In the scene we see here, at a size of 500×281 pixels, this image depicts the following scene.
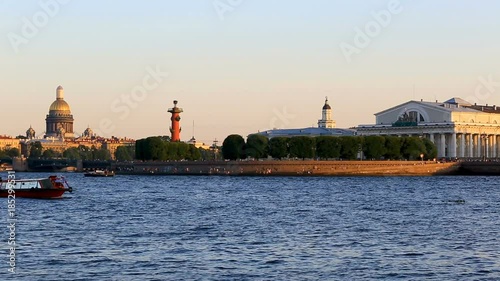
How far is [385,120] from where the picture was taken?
11175 cm

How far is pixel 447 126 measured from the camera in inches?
4053

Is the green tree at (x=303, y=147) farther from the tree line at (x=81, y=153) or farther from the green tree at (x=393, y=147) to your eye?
the tree line at (x=81, y=153)

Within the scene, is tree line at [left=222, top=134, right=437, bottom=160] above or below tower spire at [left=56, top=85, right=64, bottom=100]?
below

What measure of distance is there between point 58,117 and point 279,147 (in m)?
105

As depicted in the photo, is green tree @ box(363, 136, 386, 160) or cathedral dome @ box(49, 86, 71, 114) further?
cathedral dome @ box(49, 86, 71, 114)

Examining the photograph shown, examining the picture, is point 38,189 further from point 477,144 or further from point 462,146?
point 477,144

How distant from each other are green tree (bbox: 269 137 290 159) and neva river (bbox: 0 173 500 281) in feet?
159

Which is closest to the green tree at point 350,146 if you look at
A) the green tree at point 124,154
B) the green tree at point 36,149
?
the green tree at point 124,154

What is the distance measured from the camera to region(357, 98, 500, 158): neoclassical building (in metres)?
104

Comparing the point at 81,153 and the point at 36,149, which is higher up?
the point at 36,149

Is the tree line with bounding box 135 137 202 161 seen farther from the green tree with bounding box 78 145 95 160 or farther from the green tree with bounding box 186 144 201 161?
the green tree with bounding box 78 145 95 160

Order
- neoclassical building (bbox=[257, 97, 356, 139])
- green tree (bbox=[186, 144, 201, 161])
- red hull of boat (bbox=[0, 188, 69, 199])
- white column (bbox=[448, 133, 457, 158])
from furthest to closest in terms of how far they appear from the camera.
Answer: neoclassical building (bbox=[257, 97, 356, 139]), green tree (bbox=[186, 144, 201, 161]), white column (bbox=[448, 133, 457, 158]), red hull of boat (bbox=[0, 188, 69, 199])

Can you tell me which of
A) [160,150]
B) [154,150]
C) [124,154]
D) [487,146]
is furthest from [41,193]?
[124,154]

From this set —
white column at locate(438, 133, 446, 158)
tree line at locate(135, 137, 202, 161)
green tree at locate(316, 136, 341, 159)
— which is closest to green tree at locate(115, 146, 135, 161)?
tree line at locate(135, 137, 202, 161)
